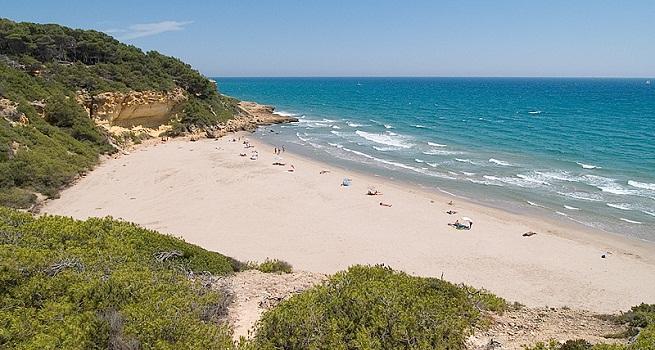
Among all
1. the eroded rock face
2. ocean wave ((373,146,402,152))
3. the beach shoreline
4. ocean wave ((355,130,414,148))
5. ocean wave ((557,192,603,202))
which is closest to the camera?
the beach shoreline

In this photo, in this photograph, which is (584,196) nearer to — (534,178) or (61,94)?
(534,178)

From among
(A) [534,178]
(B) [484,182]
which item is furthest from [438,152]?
(A) [534,178]

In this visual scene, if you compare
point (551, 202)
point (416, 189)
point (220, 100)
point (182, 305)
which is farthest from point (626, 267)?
point (220, 100)

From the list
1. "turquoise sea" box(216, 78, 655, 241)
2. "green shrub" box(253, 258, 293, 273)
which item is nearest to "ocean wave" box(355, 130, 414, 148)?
"turquoise sea" box(216, 78, 655, 241)

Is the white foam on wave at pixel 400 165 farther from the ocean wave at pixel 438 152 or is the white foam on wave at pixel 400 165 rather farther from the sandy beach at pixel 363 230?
the ocean wave at pixel 438 152

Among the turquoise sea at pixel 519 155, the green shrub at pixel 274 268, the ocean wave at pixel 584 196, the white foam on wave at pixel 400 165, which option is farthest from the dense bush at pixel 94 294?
the white foam on wave at pixel 400 165

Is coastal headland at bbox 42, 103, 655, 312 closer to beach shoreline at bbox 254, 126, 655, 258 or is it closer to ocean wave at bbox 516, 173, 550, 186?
beach shoreline at bbox 254, 126, 655, 258

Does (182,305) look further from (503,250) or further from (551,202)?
(551,202)
